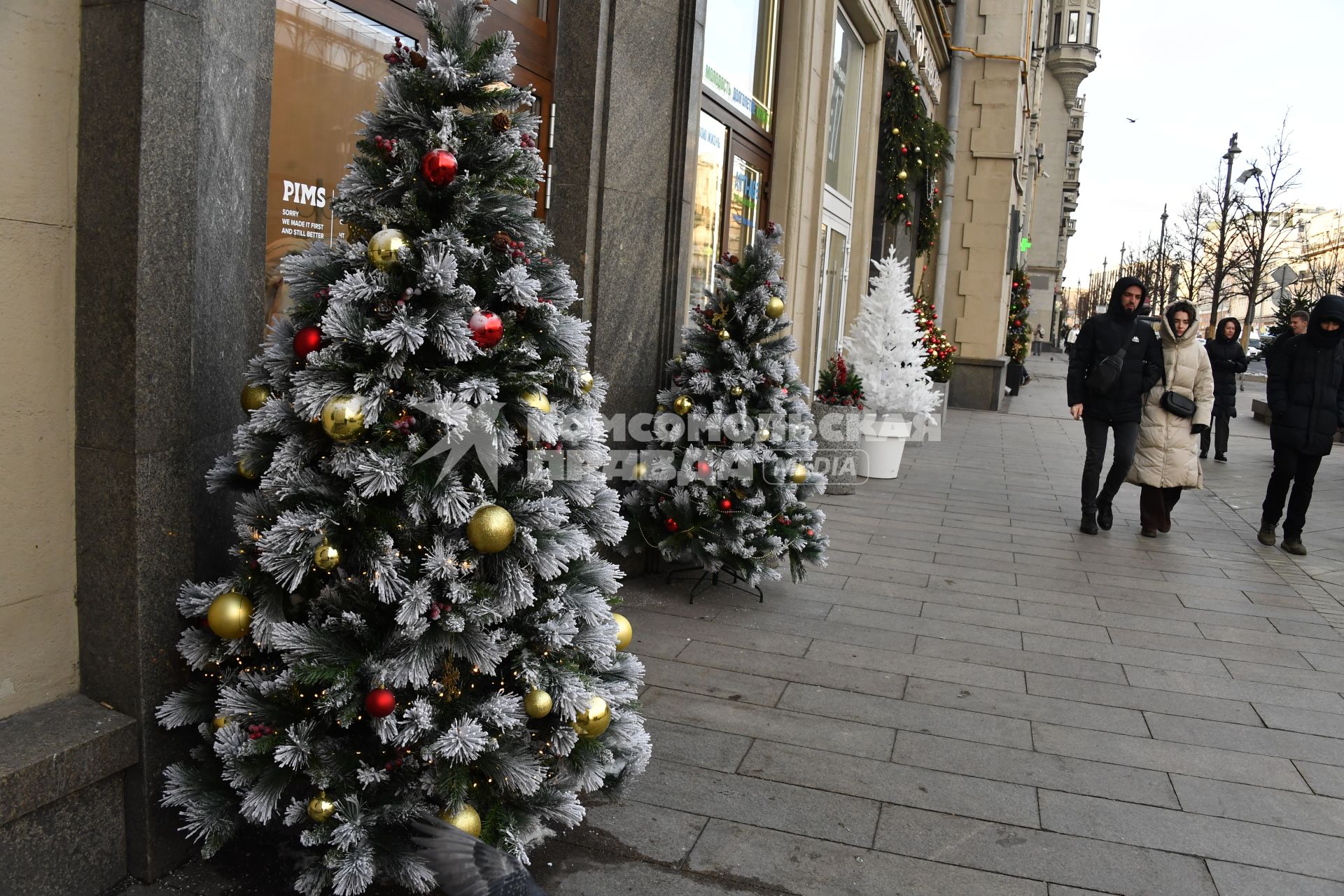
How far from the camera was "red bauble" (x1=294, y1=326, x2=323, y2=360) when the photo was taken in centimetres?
279

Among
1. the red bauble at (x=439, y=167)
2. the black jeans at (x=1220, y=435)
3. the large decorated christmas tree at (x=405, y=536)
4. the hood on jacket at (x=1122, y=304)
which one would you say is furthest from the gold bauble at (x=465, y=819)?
the black jeans at (x=1220, y=435)

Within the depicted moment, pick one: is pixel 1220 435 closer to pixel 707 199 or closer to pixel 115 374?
pixel 707 199

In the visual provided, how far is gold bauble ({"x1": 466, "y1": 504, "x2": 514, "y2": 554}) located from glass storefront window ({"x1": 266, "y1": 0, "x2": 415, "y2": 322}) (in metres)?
1.51

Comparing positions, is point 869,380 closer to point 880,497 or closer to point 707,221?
point 880,497

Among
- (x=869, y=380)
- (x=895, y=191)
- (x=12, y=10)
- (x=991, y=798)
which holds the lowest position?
(x=991, y=798)

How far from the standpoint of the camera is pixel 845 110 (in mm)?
12469

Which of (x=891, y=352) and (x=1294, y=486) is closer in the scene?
(x=1294, y=486)

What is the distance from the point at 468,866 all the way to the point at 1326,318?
313 inches

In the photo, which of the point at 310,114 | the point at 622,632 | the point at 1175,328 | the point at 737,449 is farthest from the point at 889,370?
the point at 622,632

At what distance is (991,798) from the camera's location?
3.69 m

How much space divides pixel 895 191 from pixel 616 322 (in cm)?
971

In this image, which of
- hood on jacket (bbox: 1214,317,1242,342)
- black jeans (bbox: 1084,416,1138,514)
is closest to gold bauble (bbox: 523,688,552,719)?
black jeans (bbox: 1084,416,1138,514)

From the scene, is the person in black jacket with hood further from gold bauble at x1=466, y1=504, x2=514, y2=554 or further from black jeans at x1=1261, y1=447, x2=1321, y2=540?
gold bauble at x1=466, y1=504, x2=514, y2=554

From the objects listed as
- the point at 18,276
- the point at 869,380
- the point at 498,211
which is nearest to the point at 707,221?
the point at 869,380
